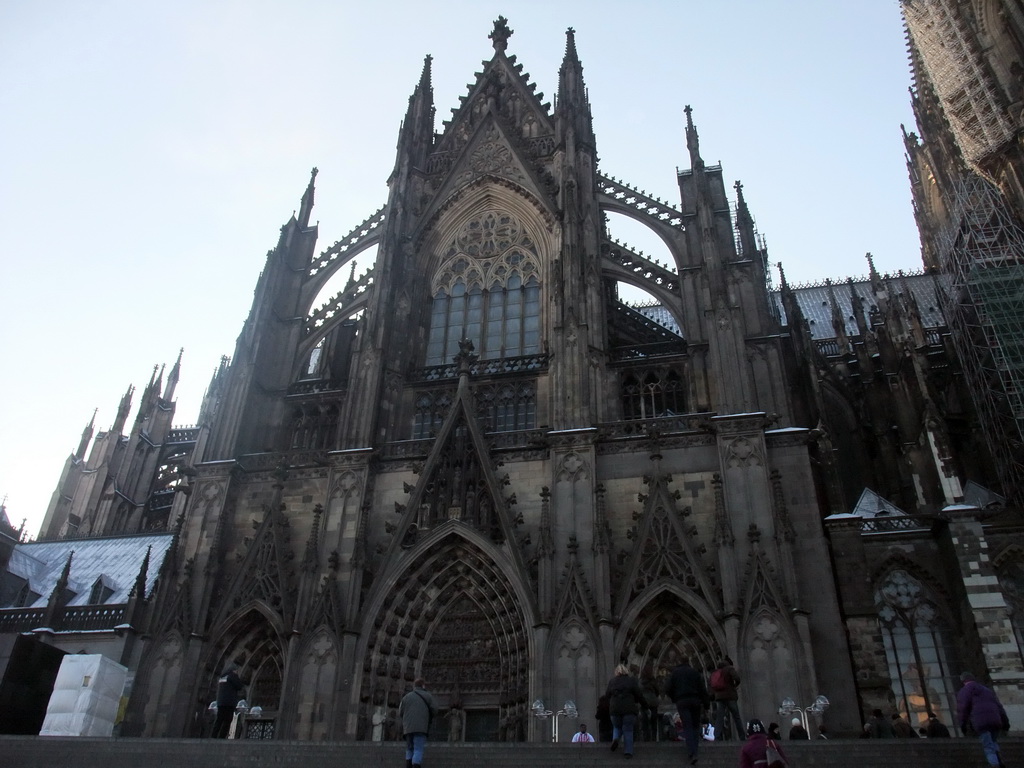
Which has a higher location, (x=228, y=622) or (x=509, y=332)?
(x=509, y=332)

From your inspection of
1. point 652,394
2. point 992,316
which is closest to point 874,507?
point 652,394

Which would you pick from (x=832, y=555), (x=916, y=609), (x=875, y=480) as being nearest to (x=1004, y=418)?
(x=875, y=480)

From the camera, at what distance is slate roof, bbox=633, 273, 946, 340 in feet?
139

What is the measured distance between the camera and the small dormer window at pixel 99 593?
93.0 ft

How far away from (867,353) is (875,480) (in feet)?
17.3

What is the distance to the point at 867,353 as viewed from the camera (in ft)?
100

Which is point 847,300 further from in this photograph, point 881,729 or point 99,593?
point 99,593

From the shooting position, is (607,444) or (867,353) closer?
(607,444)

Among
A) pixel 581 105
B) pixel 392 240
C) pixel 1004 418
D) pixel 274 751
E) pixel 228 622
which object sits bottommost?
pixel 274 751

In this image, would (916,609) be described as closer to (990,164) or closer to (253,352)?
(253,352)

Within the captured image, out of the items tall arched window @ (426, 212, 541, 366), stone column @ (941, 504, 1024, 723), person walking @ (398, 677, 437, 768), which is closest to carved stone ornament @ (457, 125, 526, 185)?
tall arched window @ (426, 212, 541, 366)

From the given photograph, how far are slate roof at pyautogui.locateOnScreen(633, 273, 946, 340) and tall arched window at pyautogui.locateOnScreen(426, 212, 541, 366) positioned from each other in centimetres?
1419

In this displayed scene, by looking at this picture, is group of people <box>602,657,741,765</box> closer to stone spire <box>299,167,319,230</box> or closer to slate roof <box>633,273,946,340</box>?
stone spire <box>299,167,319,230</box>

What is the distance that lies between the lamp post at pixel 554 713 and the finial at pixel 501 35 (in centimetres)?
2612
